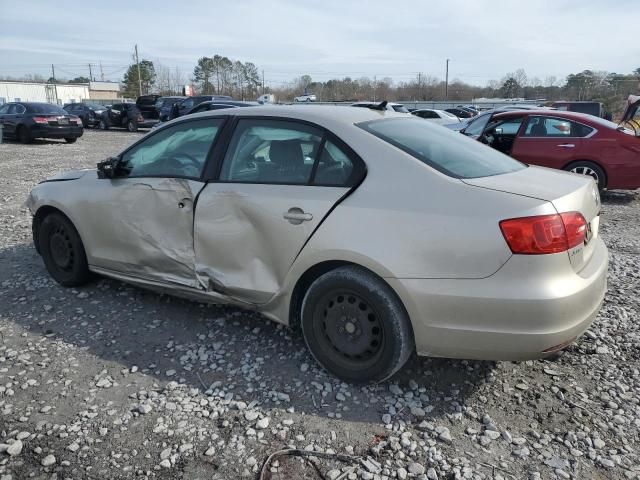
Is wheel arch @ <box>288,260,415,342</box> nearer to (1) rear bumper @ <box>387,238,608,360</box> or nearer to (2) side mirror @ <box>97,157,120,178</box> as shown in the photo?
(1) rear bumper @ <box>387,238,608,360</box>

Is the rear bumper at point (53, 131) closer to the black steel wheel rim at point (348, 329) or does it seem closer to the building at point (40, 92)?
the black steel wheel rim at point (348, 329)

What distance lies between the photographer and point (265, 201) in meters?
3.16

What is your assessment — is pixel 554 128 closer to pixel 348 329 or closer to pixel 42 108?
pixel 348 329

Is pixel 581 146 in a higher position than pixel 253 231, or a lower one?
higher

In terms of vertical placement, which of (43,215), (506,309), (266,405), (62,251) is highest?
(43,215)

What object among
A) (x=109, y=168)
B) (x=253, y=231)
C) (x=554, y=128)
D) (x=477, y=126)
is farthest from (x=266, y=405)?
(x=477, y=126)

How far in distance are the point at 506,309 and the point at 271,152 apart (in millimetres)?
1797

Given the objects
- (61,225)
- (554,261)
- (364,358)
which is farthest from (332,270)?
(61,225)

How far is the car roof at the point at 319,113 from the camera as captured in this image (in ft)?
10.5

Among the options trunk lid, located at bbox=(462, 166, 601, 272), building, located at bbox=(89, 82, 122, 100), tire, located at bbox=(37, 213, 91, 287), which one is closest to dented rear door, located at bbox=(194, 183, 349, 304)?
trunk lid, located at bbox=(462, 166, 601, 272)

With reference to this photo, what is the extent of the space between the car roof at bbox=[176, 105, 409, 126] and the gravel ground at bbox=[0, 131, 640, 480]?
5.09ft

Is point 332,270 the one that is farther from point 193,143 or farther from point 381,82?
point 381,82

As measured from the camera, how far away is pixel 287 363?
3301 millimetres

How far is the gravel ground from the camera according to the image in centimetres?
242
